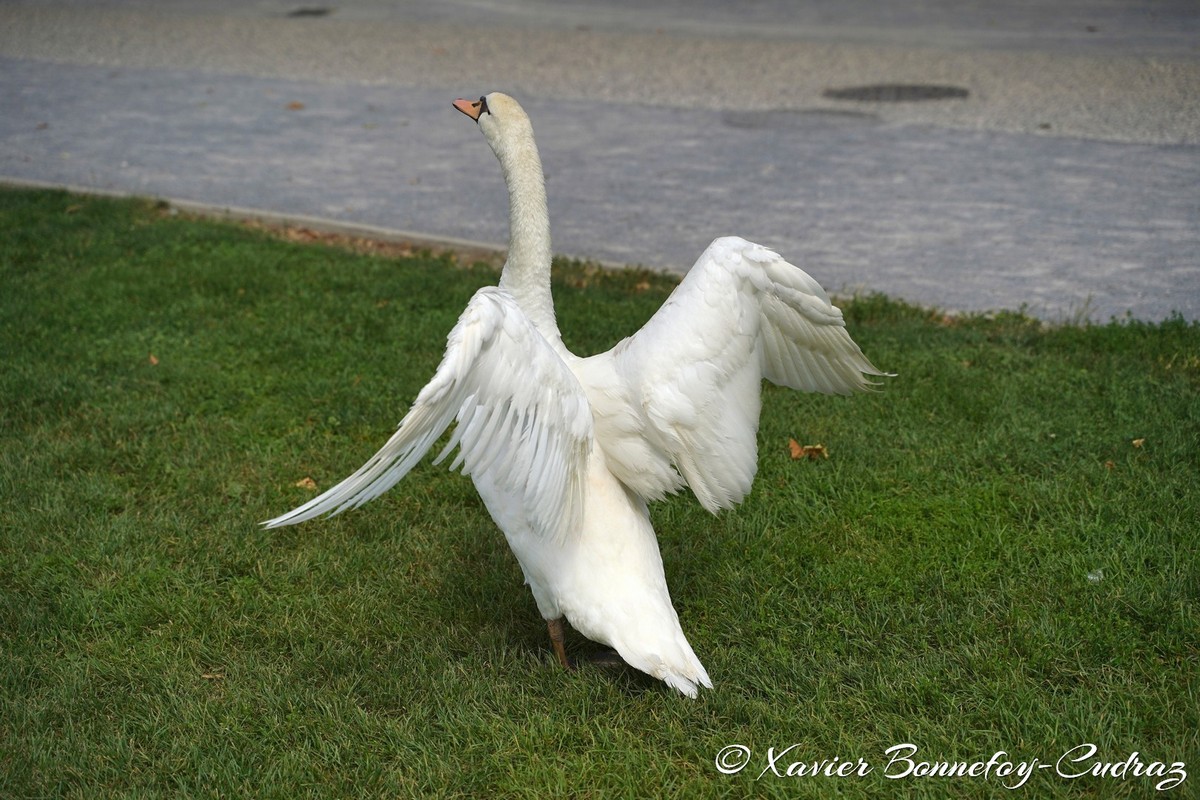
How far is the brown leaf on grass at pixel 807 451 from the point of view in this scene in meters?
5.21

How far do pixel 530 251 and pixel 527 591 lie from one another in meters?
1.32

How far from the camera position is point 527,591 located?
14.7 ft

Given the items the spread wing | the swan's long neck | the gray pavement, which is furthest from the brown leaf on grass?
the gray pavement

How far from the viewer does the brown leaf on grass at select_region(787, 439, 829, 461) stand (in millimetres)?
5215

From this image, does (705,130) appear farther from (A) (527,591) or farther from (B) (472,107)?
(A) (527,591)

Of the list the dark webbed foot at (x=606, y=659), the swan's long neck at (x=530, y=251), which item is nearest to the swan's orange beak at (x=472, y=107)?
the swan's long neck at (x=530, y=251)

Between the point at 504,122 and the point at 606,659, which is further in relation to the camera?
the point at 504,122

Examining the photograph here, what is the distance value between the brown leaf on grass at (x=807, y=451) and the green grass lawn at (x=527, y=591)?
57mm

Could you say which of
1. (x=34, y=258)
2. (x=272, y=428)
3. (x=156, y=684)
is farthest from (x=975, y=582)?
(x=34, y=258)

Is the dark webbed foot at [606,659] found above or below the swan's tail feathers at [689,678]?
below

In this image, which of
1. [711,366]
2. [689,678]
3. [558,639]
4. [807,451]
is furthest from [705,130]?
[689,678]

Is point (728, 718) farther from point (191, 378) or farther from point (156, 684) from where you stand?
point (191, 378)

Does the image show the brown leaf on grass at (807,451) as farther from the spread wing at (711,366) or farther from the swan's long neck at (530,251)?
the swan's long neck at (530,251)

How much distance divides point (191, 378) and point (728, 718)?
3.65 metres
